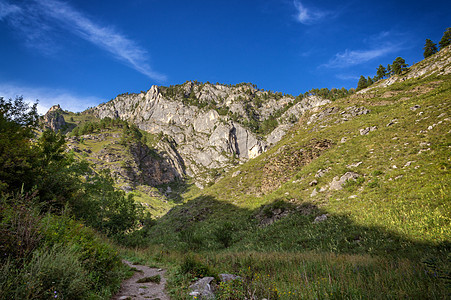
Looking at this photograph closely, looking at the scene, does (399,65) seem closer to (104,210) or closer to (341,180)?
(341,180)

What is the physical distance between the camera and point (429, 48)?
254 ft

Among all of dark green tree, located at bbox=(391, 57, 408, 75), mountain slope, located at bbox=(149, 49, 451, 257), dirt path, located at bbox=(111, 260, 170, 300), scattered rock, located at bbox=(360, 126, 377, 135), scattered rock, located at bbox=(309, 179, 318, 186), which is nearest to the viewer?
dirt path, located at bbox=(111, 260, 170, 300)

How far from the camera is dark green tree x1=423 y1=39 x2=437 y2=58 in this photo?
76912 mm

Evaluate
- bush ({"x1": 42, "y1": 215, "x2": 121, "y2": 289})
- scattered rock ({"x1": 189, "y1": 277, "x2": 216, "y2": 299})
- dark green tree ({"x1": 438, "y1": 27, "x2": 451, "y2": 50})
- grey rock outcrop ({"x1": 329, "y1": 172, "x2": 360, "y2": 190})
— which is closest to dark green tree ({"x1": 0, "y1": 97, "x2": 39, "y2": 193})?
bush ({"x1": 42, "y1": 215, "x2": 121, "y2": 289})

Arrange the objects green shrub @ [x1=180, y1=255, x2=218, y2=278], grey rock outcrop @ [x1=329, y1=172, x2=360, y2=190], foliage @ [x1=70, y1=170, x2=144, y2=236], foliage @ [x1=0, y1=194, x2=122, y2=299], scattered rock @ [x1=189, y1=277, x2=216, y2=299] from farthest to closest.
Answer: foliage @ [x1=70, y1=170, x2=144, y2=236]
grey rock outcrop @ [x1=329, y1=172, x2=360, y2=190]
green shrub @ [x1=180, y1=255, x2=218, y2=278]
scattered rock @ [x1=189, y1=277, x2=216, y2=299]
foliage @ [x1=0, y1=194, x2=122, y2=299]

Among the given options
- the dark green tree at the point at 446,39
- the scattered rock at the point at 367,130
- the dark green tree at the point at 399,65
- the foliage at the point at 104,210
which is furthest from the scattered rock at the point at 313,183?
the dark green tree at the point at 446,39

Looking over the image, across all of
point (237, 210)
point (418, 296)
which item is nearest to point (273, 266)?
point (418, 296)

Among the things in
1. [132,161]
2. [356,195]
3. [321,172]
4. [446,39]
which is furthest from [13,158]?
[132,161]

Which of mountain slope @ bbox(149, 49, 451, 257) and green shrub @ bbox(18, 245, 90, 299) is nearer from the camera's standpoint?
green shrub @ bbox(18, 245, 90, 299)

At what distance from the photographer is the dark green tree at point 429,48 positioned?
76.9m

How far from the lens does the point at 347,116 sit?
3994cm

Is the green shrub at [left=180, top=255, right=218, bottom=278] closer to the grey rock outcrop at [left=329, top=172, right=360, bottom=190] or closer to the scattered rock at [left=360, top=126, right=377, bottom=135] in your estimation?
the grey rock outcrop at [left=329, top=172, right=360, bottom=190]

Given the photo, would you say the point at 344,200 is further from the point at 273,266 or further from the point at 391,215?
the point at 273,266

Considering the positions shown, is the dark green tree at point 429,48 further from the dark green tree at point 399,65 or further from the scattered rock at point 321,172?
the scattered rock at point 321,172
